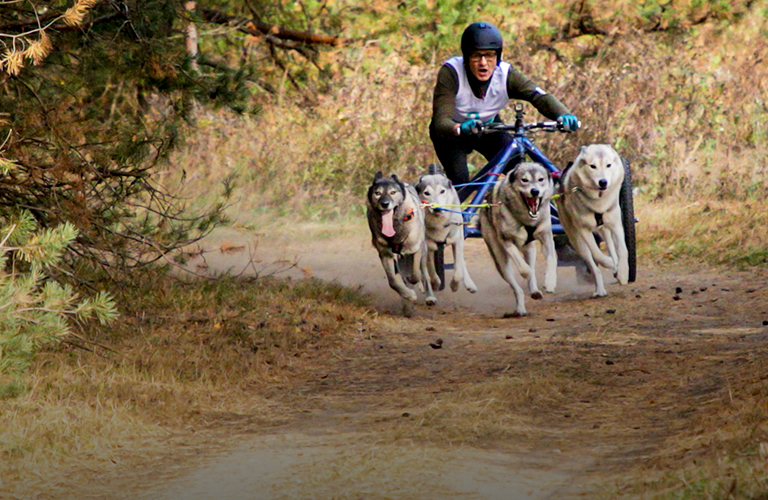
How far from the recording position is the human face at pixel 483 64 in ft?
25.0

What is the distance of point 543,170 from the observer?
7160 mm

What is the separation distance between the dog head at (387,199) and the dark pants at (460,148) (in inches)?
39.2

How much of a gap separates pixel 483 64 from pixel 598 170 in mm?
1368

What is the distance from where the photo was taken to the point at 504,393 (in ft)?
15.5

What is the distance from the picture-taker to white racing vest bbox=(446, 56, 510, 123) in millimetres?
7801

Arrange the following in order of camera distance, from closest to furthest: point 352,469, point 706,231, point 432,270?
point 352,469
point 432,270
point 706,231

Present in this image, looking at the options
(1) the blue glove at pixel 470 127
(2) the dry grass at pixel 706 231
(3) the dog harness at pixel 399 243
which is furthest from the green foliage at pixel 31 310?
(2) the dry grass at pixel 706 231

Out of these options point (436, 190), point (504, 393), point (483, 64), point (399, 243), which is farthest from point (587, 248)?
point (504, 393)

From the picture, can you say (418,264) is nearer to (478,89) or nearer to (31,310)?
(478,89)

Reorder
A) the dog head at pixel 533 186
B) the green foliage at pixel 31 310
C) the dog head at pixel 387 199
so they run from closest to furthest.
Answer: the green foliage at pixel 31 310 < the dog head at pixel 533 186 < the dog head at pixel 387 199

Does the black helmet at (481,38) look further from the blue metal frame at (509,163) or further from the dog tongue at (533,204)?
the dog tongue at (533,204)

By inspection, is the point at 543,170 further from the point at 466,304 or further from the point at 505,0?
the point at 505,0

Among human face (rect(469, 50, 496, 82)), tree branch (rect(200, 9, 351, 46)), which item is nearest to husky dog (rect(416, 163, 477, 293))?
human face (rect(469, 50, 496, 82))

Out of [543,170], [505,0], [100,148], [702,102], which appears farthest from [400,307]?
[505,0]
